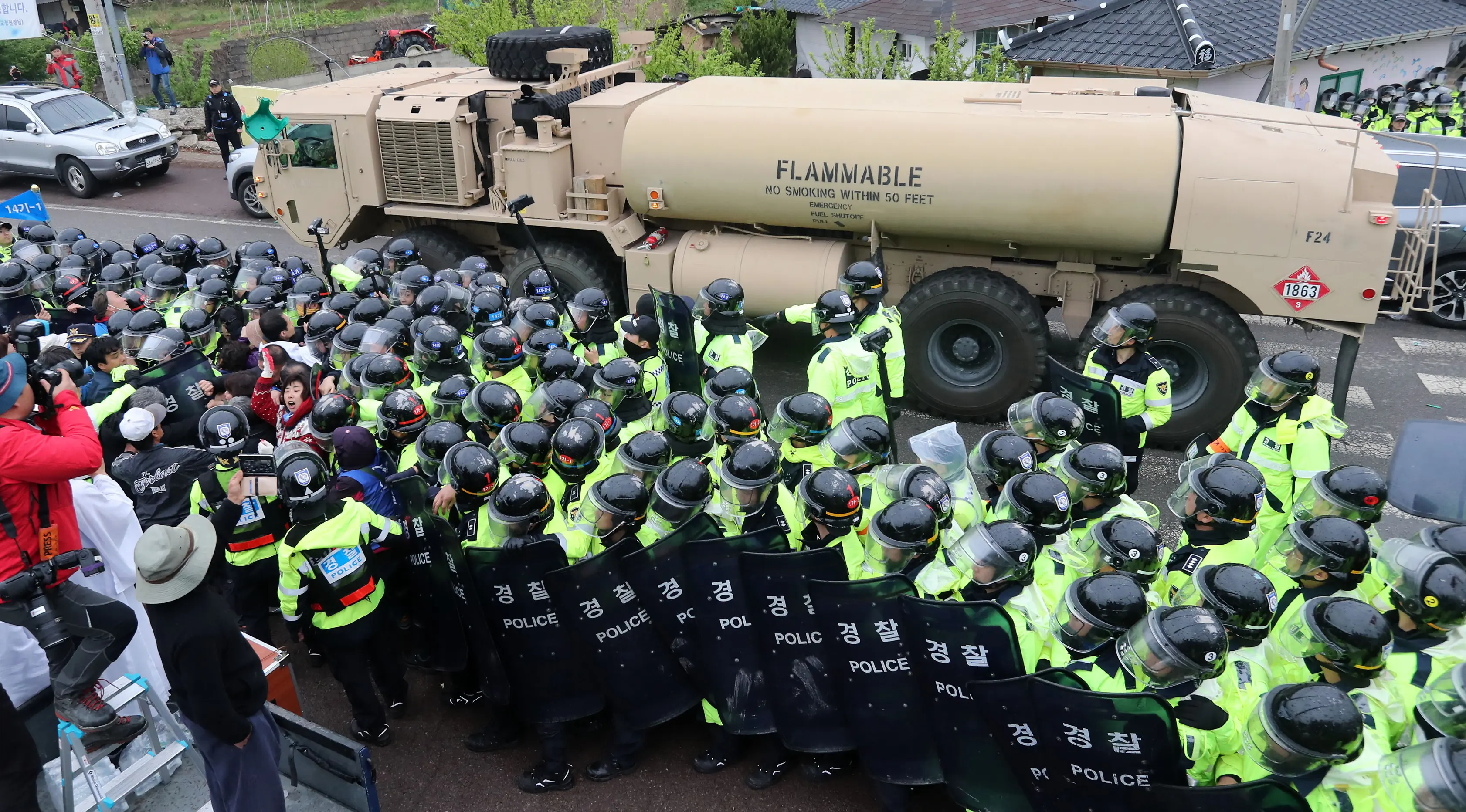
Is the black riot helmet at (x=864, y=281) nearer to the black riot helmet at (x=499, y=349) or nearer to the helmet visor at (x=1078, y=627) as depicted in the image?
the black riot helmet at (x=499, y=349)

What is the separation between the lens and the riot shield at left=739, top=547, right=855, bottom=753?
413 cm

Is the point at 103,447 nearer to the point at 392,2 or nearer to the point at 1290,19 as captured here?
the point at 1290,19

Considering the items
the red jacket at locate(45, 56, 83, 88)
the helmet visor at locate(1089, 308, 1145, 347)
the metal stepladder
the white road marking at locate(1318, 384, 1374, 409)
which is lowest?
the white road marking at locate(1318, 384, 1374, 409)

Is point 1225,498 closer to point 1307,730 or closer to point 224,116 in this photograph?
point 1307,730

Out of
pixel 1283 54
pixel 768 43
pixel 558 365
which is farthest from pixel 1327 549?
pixel 768 43

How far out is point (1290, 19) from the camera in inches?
398

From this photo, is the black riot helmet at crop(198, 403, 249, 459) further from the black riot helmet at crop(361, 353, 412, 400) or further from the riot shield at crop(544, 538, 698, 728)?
the riot shield at crop(544, 538, 698, 728)

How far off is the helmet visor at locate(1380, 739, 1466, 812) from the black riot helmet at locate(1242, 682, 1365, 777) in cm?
13

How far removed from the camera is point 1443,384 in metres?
9.04

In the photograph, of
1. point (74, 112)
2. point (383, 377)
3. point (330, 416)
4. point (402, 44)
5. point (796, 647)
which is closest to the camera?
point (796, 647)

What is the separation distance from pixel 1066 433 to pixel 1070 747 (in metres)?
2.08

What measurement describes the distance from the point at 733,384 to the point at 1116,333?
245cm

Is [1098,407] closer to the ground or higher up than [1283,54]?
closer to the ground

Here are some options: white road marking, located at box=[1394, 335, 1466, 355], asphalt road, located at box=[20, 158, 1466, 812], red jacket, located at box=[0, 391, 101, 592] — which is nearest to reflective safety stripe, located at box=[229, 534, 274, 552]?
red jacket, located at box=[0, 391, 101, 592]
